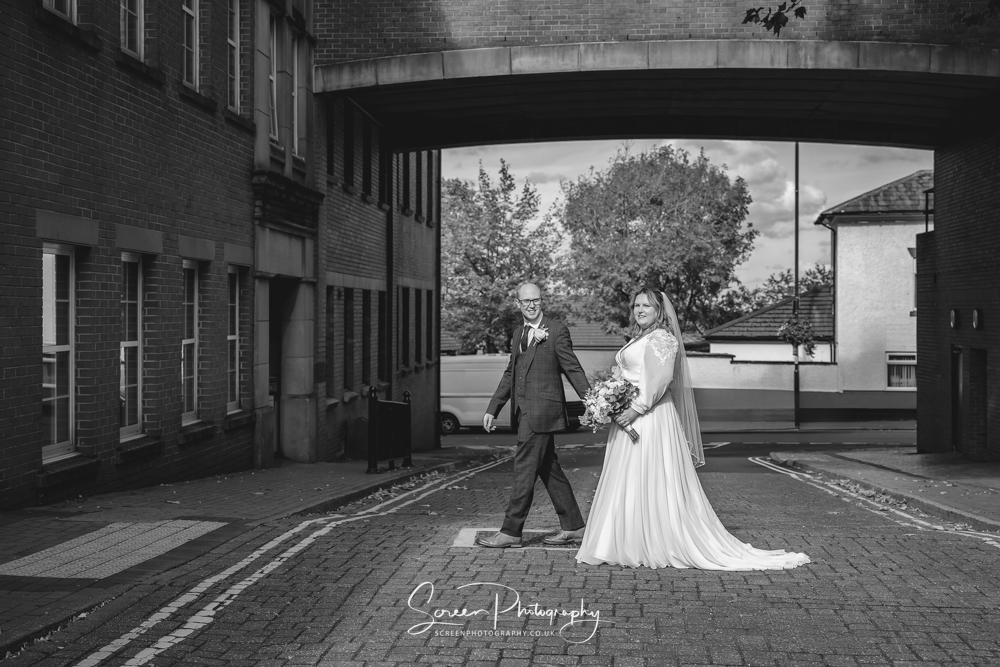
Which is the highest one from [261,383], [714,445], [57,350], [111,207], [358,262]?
[358,262]

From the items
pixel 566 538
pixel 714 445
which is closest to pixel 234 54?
pixel 566 538

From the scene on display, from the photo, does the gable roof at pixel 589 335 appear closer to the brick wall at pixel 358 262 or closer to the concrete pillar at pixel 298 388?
the brick wall at pixel 358 262

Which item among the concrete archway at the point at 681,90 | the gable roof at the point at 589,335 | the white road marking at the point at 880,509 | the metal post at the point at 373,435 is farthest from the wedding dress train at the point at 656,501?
the gable roof at the point at 589,335

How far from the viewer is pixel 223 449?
1409 centimetres

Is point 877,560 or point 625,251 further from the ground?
point 625,251

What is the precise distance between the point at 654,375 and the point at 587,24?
12.0 m

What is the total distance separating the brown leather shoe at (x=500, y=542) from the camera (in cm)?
761

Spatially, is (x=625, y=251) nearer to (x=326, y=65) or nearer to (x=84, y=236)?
(x=326, y=65)

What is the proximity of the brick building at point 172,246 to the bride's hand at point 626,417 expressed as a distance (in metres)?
4.97

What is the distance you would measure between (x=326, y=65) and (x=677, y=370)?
12599mm

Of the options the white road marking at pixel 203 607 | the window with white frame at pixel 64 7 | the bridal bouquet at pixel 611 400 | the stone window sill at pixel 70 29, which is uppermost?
the window with white frame at pixel 64 7

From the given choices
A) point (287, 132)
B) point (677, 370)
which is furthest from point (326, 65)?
point (677, 370)

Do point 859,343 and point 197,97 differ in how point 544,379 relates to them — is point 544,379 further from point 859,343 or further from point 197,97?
point 859,343

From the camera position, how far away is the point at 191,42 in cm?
1344
